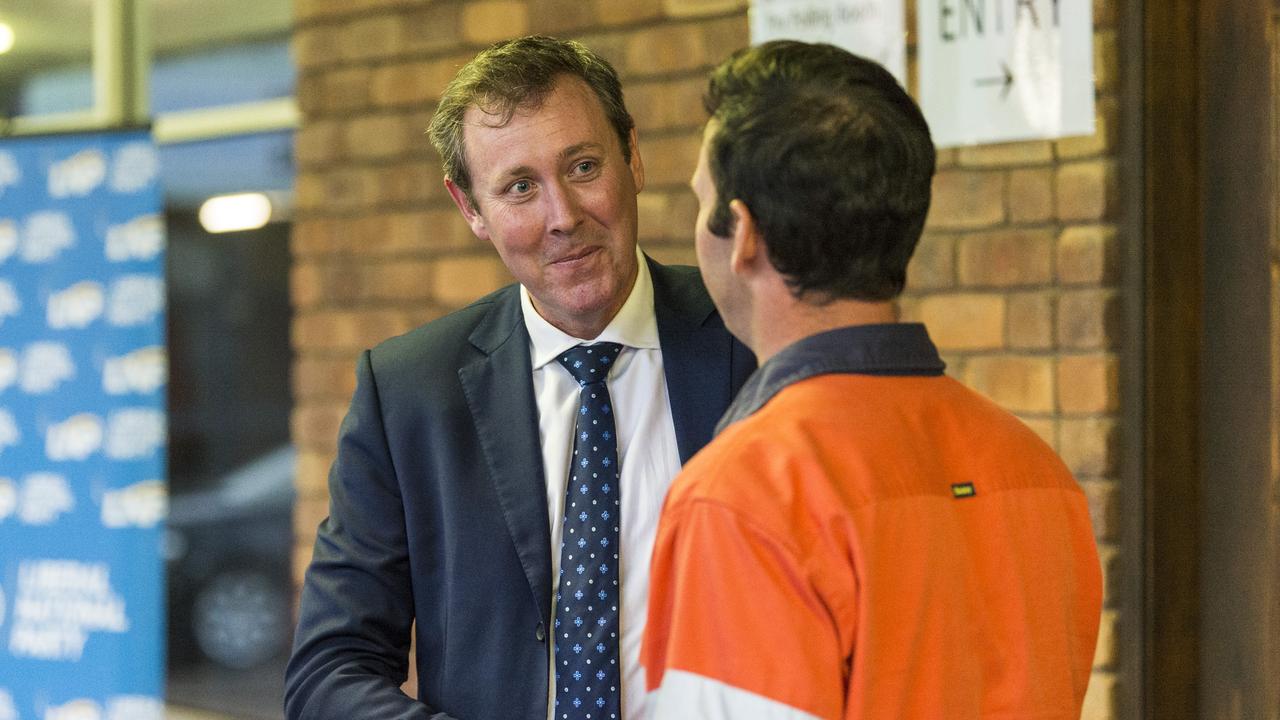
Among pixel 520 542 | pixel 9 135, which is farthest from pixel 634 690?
pixel 9 135

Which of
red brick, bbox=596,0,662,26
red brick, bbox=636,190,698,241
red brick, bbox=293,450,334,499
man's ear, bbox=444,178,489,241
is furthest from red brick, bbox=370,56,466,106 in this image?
man's ear, bbox=444,178,489,241

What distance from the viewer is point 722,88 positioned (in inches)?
51.4

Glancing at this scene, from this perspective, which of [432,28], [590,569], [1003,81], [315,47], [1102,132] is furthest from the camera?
[315,47]

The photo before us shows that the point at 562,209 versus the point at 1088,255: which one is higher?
the point at 562,209

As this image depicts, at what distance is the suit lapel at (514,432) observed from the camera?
6.12ft

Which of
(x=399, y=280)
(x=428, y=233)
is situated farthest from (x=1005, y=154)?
(x=399, y=280)

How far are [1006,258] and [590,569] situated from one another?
1295 millimetres

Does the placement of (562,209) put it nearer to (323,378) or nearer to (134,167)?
(323,378)

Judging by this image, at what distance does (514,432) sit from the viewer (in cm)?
193

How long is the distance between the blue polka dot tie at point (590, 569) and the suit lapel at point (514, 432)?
37 mm

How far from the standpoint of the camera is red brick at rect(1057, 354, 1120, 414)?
8.62 ft

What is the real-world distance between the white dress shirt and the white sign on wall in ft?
3.52

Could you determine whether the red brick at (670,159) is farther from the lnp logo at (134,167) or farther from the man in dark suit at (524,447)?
the lnp logo at (134,167)

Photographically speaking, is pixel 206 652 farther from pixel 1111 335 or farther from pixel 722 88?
pixel 722 88
